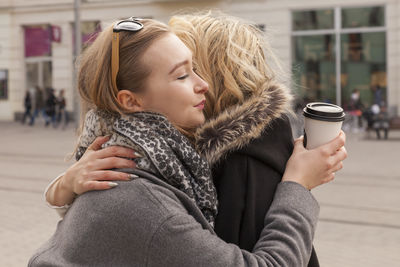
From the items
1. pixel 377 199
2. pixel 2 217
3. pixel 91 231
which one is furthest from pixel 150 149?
pixel 377 199

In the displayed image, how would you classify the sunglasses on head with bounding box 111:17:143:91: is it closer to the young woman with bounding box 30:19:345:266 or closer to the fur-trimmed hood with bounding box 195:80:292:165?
the young woman with bounding box 30:19:345:266

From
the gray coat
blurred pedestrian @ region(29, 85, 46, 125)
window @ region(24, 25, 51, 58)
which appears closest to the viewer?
the gray coat

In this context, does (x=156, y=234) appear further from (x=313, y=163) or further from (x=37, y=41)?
(x=37, y=41)

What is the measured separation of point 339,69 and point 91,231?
1917 centimetres

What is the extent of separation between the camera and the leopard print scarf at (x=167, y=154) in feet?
4.30

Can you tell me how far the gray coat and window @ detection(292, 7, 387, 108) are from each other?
17.9 meters

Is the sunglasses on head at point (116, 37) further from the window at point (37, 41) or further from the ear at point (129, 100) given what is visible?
the window at point (37, 41)

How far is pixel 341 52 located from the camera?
1967cm

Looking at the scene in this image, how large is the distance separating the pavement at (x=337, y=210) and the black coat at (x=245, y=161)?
316 cm

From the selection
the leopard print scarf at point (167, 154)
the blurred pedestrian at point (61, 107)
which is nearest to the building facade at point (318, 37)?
the blurred pedestrian at point (61, 107)

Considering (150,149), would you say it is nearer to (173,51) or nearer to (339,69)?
(173,51)

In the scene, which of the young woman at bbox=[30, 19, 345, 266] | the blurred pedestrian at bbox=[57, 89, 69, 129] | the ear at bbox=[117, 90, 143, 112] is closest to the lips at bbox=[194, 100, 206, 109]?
the young woman at bbox=[30, 19, 345, 266]

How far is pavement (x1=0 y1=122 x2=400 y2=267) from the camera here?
4.67 meters

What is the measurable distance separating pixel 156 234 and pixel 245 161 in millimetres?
296
